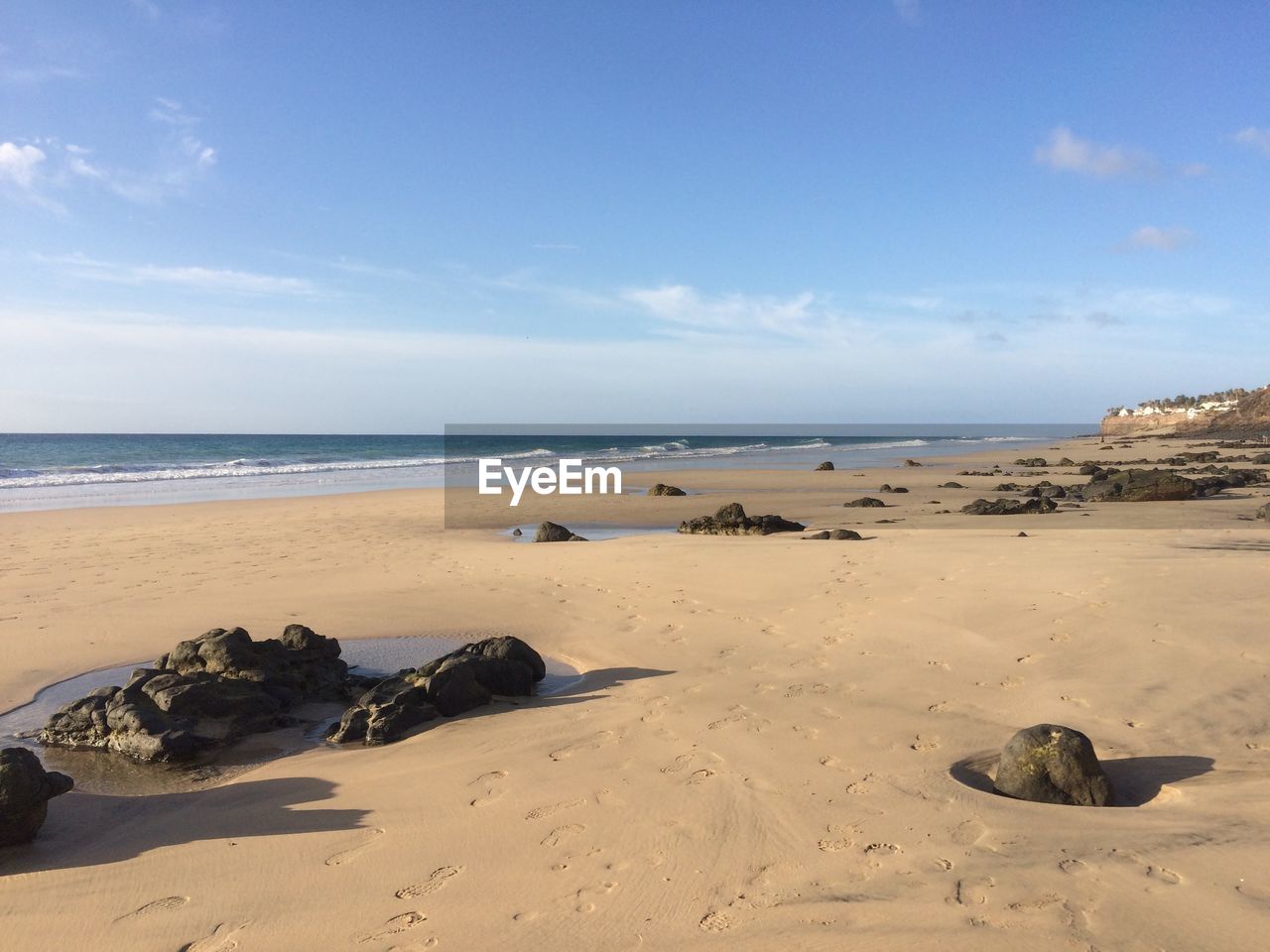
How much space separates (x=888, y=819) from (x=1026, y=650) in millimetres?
3126

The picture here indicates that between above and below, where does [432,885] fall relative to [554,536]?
below

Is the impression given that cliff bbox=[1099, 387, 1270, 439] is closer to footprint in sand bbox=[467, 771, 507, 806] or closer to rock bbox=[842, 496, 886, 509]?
rock bbox=[842, 496, 886, 509]

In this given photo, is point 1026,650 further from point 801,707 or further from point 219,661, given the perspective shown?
point 219,661

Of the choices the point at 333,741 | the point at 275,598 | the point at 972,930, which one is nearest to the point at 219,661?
the point at 333,741

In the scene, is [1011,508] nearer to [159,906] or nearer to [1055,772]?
[1055,772]

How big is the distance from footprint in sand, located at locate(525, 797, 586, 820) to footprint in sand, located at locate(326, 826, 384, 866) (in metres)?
0.73

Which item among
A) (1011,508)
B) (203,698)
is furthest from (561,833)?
(1011,508)

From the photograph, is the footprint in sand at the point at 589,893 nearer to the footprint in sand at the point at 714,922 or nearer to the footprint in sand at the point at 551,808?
the footprint in sand at the point at 714,922

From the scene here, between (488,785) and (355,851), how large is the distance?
85 cm

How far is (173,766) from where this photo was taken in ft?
16.5

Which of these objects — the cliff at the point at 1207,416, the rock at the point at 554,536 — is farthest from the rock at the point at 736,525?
the cliff at the point at 1207,416

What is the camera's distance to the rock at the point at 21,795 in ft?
12.4

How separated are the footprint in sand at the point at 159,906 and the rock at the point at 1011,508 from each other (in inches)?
608

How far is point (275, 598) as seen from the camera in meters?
9.18
